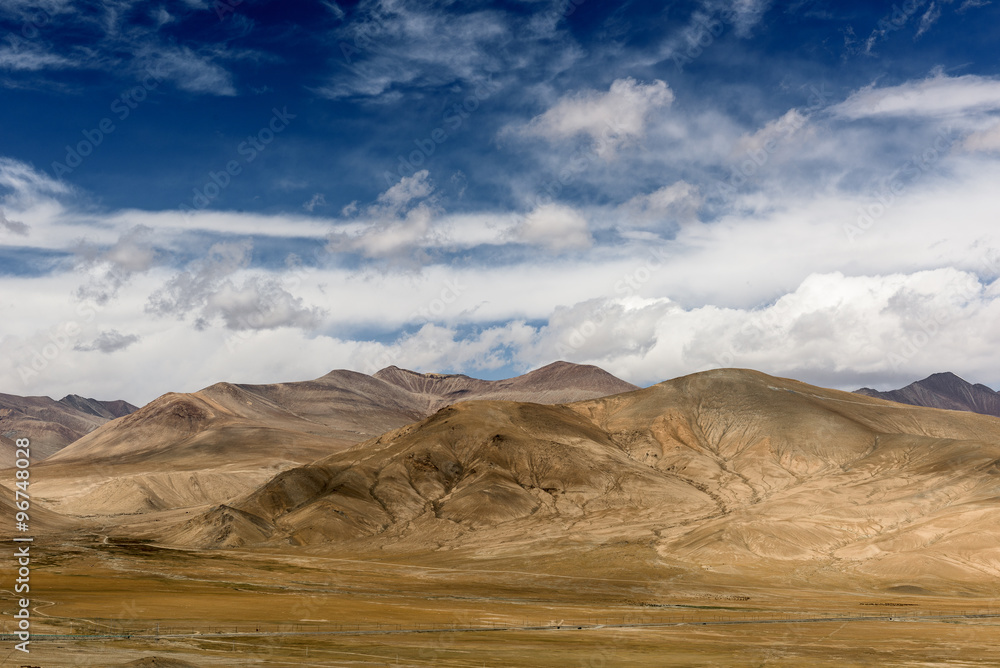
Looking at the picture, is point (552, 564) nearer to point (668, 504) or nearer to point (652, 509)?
point (652, 509)

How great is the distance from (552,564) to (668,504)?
158 ft

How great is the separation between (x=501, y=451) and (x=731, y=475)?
51.8m

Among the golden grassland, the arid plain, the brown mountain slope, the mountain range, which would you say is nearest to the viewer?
the golden grassland

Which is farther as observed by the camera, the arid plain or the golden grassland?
the arid plain

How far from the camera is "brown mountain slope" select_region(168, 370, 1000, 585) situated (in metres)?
127

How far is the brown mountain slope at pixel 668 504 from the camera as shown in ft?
416

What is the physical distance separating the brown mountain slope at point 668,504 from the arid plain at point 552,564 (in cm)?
56

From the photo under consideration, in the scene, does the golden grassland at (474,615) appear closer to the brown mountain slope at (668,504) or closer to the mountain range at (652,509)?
the mountain range at (652,509)

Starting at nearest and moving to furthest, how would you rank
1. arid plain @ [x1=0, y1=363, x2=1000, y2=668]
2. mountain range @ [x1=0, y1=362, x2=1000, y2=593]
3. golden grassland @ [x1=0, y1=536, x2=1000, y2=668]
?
1. golden grassland @ [x1=0, y1=536, x2=1000, y2=668]
2. arid plain @ [x1=0, y1=363, x2=1000, y2=668]
3. mountain range @ [x1=0, y1=362, x2=1000, y2=593]

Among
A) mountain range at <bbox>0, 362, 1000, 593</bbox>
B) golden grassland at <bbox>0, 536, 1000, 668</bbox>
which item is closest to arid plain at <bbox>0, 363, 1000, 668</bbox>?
golden grassland at <bbox>0, 536, 1000, 668</bbox>

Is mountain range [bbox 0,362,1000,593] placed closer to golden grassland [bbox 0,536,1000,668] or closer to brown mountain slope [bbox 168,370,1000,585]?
brown mountain slope [bbox 168,370,1000,585]

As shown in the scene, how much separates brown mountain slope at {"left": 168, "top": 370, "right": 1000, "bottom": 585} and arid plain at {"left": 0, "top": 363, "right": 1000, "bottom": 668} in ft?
1.82

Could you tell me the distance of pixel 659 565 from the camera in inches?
4934

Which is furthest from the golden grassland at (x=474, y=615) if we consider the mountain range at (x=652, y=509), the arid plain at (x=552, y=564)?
the mountain range at (x=652, y=509)
